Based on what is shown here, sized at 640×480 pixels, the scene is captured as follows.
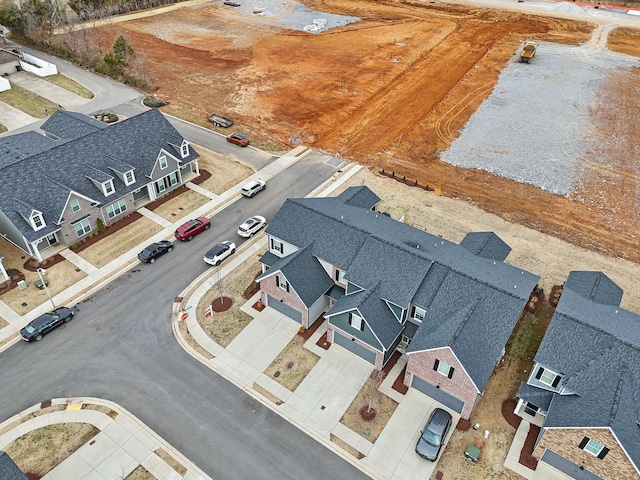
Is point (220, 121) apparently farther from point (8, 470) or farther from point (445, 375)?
point (8, 470)

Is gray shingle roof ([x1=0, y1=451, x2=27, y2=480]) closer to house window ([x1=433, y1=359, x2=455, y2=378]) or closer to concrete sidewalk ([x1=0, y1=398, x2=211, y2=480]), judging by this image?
concrete sidewalk ([x1=0, y1=398, x2=211, y2=480])

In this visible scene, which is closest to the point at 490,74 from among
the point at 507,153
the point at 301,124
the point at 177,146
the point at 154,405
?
the point at 507,153

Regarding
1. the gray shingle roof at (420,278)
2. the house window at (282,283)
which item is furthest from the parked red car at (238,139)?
the house window at (282,283)

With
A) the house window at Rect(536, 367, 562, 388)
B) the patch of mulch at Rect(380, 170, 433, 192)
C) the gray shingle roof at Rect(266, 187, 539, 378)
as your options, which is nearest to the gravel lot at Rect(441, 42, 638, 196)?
the patch of mulch at Rect(380, 170, 433, 192)

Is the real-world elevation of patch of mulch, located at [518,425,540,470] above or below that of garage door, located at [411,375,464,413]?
below

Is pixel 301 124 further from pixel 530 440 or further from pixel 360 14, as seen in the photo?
pixel 360 14
